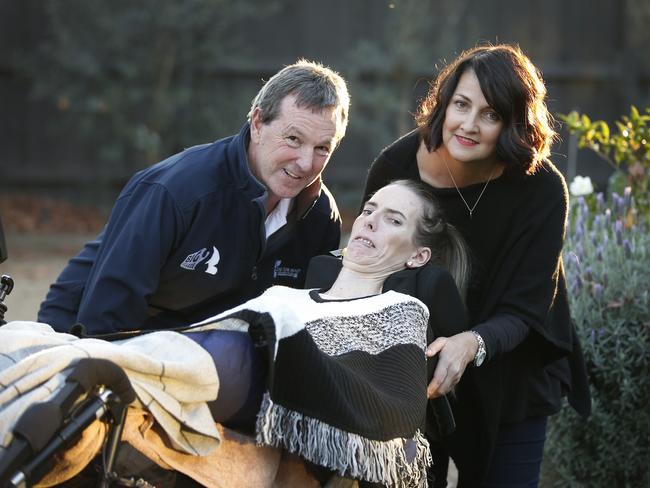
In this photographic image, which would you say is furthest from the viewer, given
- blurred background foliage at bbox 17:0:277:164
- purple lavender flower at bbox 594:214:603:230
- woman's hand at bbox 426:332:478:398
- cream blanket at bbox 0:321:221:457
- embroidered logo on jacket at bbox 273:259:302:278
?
blurred background foliage at bbox 17:0:277:164

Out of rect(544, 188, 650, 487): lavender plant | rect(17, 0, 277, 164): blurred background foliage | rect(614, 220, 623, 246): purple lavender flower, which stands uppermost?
rect(17, 0, 277, 164): blurred background foliage

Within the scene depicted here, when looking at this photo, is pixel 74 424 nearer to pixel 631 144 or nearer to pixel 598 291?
pixel 598 291

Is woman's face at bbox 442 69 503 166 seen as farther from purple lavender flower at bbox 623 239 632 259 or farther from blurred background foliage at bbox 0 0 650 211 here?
blurred background foliage at bbox 0 0 650 211

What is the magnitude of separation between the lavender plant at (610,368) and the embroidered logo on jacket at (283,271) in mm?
1268

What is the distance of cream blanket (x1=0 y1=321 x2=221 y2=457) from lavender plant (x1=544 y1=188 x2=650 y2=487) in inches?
91.6

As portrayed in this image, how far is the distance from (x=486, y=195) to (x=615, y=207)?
1.76 metres

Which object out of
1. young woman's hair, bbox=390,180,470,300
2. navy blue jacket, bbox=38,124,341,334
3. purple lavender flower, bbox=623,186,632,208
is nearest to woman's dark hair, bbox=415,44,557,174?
young woman's hair, bbox=390,180,470,300

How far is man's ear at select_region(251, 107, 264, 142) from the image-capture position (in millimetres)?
3998

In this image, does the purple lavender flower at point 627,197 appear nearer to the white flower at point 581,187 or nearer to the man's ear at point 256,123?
the white flower at point 581,187

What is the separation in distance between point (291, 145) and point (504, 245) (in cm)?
84

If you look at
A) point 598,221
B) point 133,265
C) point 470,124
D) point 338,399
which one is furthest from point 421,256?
point 598,221

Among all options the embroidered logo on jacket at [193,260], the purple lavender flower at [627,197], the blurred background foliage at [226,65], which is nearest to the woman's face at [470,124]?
the embroidered logo on jacket at [193,260]

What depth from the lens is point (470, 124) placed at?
363 centimetres

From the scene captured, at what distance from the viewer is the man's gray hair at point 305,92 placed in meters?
3.90
